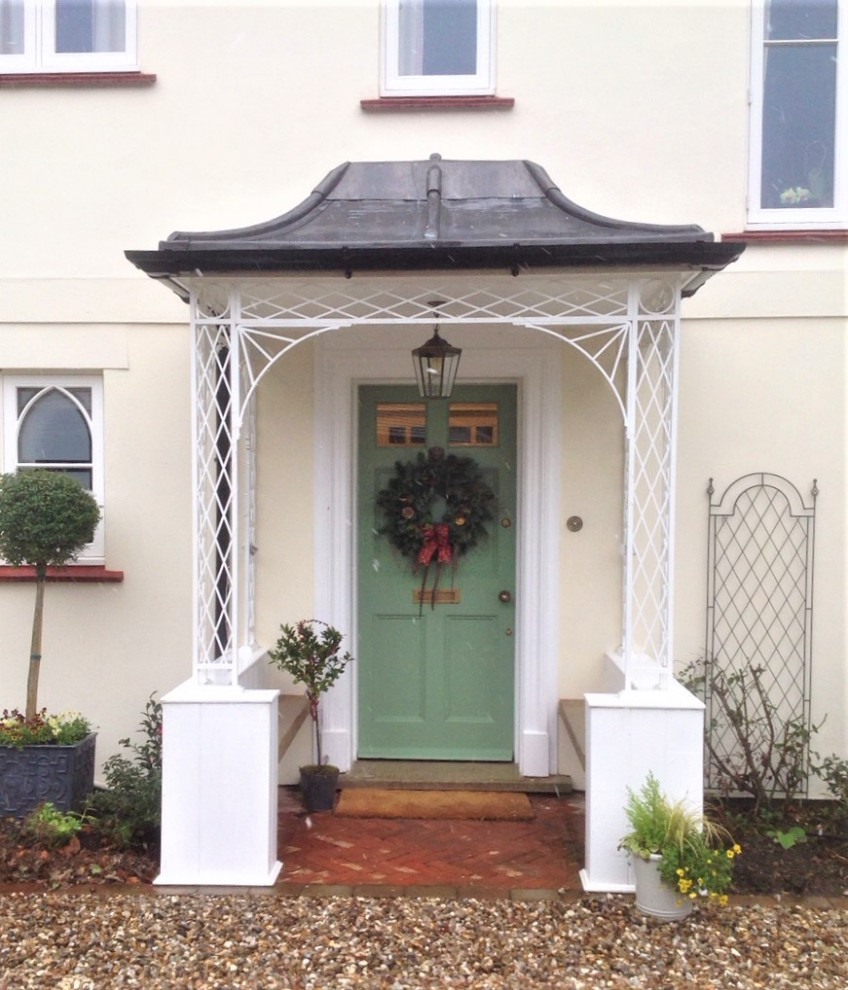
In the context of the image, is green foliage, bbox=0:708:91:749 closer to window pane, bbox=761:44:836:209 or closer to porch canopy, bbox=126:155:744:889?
porch canopy, bbox=126:155:744:889

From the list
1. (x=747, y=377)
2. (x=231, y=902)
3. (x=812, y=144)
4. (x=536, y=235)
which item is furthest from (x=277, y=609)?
(x=812, y=144)

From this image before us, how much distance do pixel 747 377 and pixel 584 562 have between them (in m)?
1.45

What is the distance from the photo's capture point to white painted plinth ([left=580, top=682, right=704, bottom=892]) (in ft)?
13.1

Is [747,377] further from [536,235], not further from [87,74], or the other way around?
[87,74]

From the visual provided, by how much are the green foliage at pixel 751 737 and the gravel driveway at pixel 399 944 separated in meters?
0.97

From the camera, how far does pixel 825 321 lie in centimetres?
507

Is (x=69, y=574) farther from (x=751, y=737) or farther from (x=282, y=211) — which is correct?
(x=751, y=737)

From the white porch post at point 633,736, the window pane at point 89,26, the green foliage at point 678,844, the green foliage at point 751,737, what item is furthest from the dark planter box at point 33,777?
the window pane at point 89,26

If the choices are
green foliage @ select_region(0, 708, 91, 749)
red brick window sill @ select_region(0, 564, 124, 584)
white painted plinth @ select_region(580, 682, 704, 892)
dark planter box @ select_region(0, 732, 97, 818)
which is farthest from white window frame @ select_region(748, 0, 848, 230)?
dark planter box @ select_region(0, 732, 97, 818)

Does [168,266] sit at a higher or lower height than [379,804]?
higher

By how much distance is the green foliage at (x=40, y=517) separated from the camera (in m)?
4.54

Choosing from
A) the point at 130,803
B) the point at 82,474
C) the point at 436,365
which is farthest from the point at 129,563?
the point at 436,365

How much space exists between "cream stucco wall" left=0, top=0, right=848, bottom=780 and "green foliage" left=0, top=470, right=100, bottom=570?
0.57 meters

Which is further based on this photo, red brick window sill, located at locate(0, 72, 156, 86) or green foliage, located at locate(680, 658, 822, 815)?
red brick window sill, located at locate(0, 72, 156, 86)
